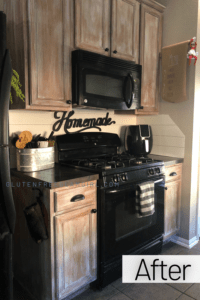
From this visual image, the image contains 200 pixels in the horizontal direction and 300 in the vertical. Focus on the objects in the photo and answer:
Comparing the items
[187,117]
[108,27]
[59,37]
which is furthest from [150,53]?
[59,37]

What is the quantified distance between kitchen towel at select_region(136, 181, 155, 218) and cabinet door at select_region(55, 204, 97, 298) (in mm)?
404

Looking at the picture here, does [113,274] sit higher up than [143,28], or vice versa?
[143,28]

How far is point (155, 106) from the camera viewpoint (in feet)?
8.68

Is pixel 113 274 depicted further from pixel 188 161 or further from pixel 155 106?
pixel 155 106

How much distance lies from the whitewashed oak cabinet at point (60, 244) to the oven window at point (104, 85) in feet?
2.65

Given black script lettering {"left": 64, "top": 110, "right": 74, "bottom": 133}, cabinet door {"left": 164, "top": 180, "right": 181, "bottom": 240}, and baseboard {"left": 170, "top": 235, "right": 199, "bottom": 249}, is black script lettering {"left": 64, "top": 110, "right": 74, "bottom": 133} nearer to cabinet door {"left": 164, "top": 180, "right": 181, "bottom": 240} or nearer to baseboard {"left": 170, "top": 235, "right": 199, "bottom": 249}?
cabinet door {"left": 164, "top": 180, "right": 181, "bottom": 240}

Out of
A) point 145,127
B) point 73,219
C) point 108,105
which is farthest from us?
point 145,127

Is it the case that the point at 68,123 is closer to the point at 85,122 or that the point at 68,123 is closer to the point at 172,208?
the point at 85,122

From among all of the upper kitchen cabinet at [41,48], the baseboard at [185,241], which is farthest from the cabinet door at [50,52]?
the baseboard at [185,241]

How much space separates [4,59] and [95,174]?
923mm

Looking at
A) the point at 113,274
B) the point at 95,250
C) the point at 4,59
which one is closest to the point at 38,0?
the point at 4,59

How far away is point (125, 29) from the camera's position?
221 cm

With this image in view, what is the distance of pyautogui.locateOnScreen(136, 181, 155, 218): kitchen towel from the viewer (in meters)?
1.91

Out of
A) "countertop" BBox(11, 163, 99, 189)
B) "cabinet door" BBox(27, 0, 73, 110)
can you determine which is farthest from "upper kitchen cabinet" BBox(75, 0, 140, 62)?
"countertop" BBox(11, 163, 99, 189)
